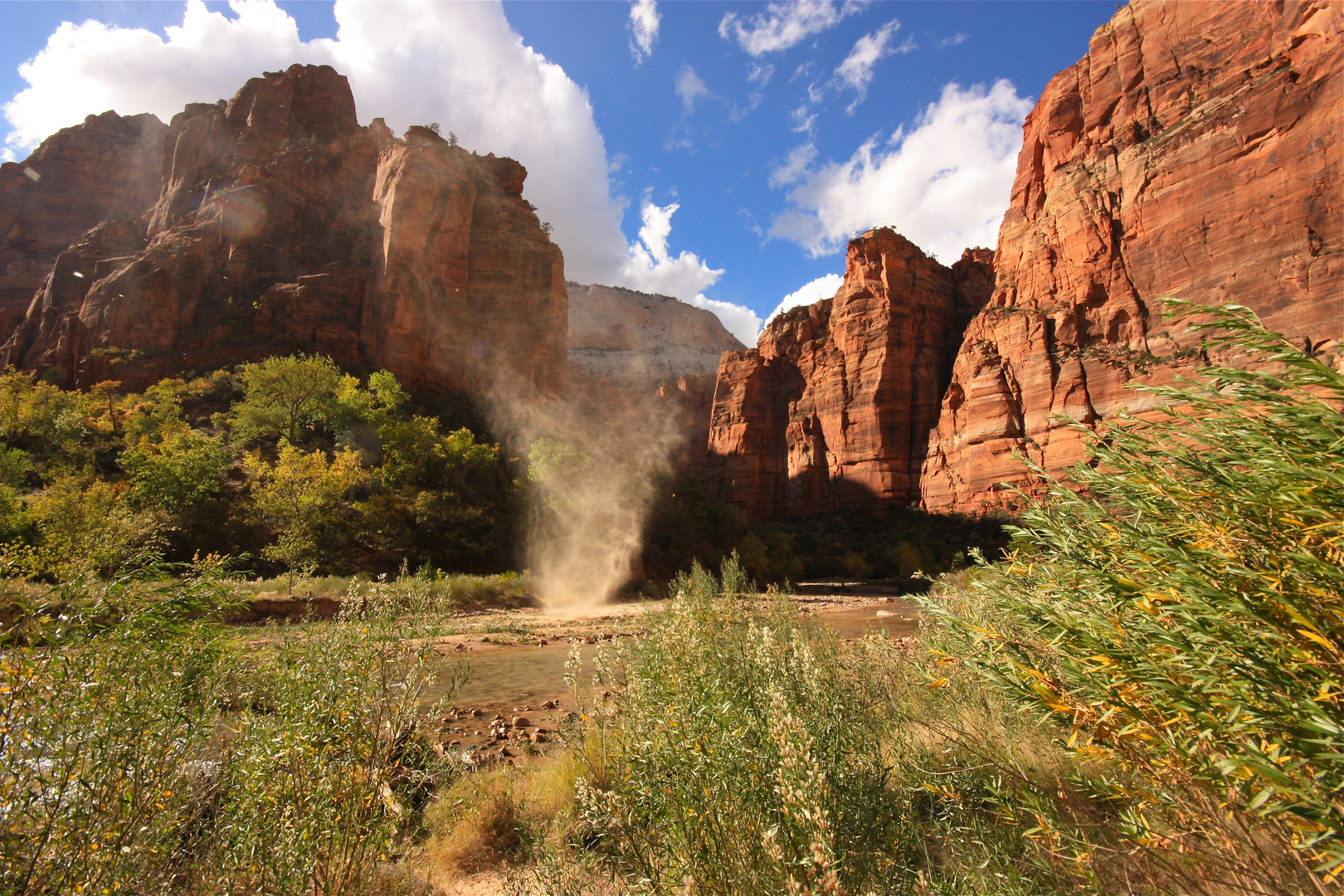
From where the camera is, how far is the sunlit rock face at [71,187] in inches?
2160

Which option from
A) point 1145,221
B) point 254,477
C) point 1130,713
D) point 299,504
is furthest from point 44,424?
point 1145,221

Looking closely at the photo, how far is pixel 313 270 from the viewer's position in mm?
40812

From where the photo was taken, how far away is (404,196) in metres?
39.1

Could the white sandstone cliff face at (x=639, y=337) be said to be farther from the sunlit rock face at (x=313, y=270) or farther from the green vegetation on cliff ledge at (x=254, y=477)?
the green vegetation on cliff ledge at (x=254, y=477)

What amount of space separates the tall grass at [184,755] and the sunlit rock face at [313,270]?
3642 cm

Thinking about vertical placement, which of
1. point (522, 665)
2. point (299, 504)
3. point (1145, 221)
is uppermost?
point (1145, 221)

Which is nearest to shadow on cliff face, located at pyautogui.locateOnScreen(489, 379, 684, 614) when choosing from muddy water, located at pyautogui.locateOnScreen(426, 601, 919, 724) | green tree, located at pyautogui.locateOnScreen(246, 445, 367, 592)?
green tree, located at pyautogui.locateOnScreen(246, 445, 367, 592)

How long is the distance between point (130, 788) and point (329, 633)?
49.1 inches

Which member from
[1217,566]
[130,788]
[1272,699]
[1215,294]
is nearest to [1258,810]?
[1272,699]

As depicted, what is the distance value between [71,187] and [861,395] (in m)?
84.0

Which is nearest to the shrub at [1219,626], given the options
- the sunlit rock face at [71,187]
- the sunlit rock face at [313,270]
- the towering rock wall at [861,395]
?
the sunlit rock face at [313,270]

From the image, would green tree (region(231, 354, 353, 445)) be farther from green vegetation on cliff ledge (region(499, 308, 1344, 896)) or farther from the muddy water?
green vegetation on cliff ledge (region(499, 308, 1344, 896))

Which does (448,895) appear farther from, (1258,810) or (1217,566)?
(1217,566)

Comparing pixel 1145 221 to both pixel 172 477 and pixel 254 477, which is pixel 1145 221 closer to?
pixel 254 477
